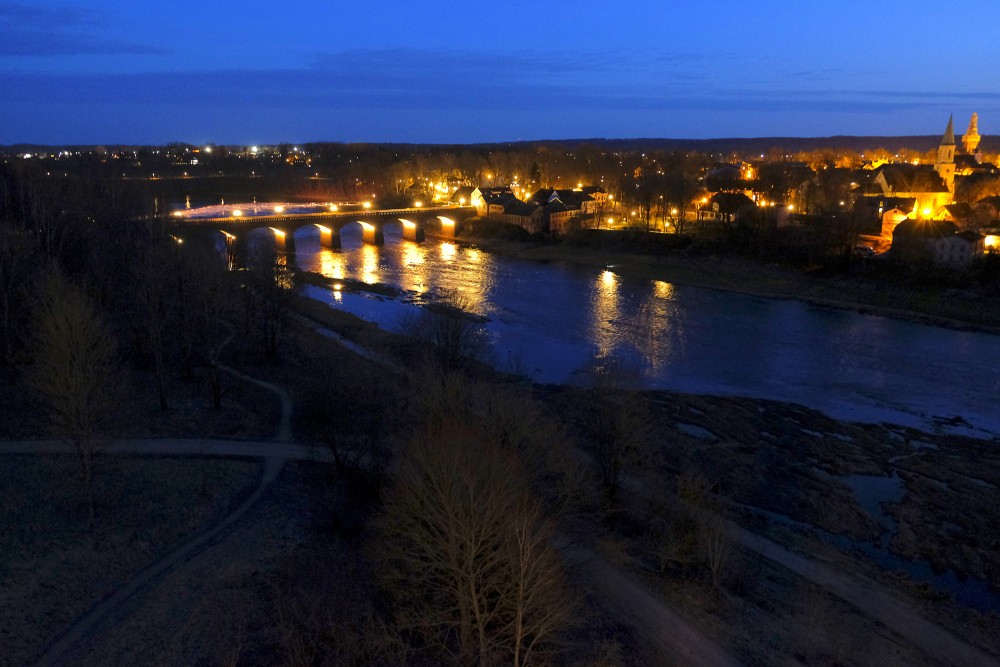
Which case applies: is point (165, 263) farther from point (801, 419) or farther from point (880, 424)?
point (880, 424)

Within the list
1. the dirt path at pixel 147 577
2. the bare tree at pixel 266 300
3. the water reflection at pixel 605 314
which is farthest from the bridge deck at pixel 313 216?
the dirt path at pixel 147 577

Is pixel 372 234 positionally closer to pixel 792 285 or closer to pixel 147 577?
pixel 792 285

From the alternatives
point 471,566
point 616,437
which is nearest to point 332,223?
point 616,437

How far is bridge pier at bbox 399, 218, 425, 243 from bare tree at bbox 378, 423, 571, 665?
38487mm

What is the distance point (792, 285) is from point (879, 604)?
23316 mm

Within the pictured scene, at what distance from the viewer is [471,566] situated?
6.74 meters

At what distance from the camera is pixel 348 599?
318 inches

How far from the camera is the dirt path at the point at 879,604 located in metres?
8.41

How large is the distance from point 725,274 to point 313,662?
29.0 m

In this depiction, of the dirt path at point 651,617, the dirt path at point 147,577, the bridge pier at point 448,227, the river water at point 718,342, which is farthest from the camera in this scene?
the bridge pier at point 448,227

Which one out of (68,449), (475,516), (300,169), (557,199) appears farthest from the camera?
(300,169)

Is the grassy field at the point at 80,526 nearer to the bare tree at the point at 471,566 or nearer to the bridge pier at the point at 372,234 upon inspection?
the bare tree at the point at 471,566

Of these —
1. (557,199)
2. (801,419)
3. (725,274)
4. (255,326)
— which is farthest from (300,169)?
(801,419)

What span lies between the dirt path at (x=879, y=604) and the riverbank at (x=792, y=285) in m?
18.2
